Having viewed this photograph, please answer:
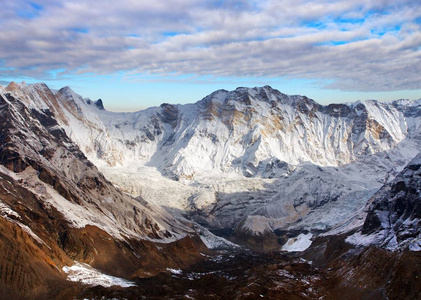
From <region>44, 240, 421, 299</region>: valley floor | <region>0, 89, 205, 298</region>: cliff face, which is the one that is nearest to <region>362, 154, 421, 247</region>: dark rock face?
<region>44, 240, 421, 299</region>: valley floor

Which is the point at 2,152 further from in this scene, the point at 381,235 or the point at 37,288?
the point at 381,235

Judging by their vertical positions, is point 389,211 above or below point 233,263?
above

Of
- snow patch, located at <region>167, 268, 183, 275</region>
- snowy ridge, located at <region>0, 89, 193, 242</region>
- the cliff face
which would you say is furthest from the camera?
snowy ridge, located at <region>0, 89, 193, 242</region>

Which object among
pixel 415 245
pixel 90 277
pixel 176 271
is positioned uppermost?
pixel 90 277

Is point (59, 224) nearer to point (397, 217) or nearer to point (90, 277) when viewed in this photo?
point (90, 277)

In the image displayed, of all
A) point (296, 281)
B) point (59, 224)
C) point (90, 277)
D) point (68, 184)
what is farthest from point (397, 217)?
point (68, 184)

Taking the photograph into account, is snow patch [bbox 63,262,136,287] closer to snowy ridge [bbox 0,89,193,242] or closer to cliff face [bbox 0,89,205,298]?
cliff face [bbox 0,89,205,298]

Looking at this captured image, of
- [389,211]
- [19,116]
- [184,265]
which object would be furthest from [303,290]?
[19,116]

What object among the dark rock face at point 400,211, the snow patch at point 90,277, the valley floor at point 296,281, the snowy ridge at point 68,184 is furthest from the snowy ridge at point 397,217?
the snowy ridge at point 68,184
